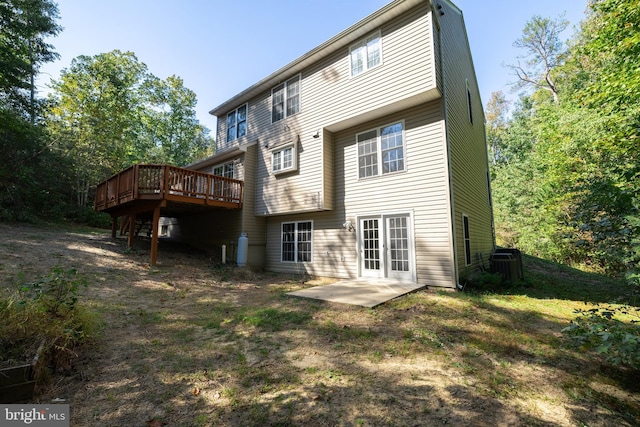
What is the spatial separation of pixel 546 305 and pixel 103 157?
26.7 m

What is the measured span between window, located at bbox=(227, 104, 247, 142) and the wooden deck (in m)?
3.43

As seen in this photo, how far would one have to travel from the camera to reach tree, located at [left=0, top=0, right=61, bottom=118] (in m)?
15.4

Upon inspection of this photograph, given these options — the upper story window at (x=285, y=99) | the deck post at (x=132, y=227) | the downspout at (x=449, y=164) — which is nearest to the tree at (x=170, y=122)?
the deck post at (x=132, y=227)

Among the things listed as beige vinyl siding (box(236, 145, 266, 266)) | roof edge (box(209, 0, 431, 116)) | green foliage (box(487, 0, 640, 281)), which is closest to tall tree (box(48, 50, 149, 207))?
roof edge (box(209, 0, 431, 116))

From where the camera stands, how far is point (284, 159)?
36.0 ft

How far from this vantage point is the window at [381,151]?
834 cm

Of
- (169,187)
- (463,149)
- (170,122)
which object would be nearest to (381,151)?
(463,149)

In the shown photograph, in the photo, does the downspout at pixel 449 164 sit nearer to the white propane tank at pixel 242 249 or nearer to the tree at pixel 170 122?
the white propane tank at pixel 242 249

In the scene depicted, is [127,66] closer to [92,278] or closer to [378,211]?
[92,278]

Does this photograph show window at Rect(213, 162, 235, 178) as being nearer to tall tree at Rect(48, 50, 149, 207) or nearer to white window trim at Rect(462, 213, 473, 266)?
white window trim at Rect(462, 213, 473, 266)

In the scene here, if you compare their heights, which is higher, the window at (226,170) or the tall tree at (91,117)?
the tall tree at (91,117)

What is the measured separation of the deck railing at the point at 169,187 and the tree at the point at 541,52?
23287mm

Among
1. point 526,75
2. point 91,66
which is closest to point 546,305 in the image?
point 526,75

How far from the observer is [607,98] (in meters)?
8.72
